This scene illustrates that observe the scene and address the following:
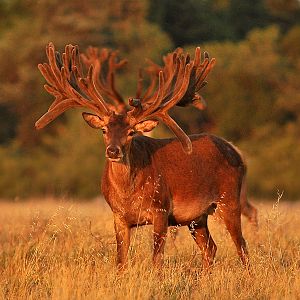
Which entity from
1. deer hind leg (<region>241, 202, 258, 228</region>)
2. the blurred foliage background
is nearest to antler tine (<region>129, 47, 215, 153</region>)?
deer hind leg (<region>241, 202, 258, 228</region>)

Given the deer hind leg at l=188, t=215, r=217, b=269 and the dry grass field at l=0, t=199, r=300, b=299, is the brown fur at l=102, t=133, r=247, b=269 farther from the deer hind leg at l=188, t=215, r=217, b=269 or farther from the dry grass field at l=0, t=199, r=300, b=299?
the dry grass field at l=0, t=199, r=300, b=299

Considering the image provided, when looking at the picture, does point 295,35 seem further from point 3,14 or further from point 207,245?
point 207,245

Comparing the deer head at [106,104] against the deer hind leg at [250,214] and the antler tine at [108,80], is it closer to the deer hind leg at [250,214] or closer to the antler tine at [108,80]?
the deer hind leg at [250,214]

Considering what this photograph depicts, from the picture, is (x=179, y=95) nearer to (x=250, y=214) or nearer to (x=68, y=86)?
(x=68, y=86)

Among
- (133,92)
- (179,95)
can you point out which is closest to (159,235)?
(179,95)

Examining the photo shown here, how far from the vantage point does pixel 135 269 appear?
805cm

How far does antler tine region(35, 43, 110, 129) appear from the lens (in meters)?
9.16

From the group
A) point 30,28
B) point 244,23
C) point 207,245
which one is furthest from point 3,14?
point 207,245

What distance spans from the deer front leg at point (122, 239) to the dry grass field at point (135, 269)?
0.34ft

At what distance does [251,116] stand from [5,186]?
925cm

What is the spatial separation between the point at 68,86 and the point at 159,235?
167 centimetres

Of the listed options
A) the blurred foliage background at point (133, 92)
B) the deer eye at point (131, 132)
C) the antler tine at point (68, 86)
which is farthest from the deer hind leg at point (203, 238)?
the blurred foliage background at point (133, 92)

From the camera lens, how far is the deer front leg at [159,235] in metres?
8.85

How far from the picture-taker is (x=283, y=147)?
110 ft
